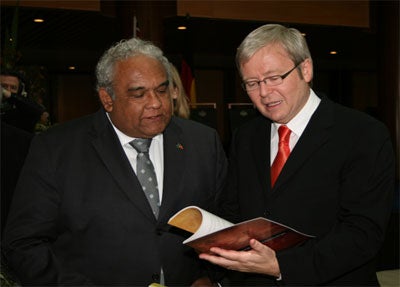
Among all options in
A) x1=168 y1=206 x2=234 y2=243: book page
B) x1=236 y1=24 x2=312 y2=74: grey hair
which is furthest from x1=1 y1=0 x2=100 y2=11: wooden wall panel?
x1=168 y1=206 x2=234 y2=243: book page

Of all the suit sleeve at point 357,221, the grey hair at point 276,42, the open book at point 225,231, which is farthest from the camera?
the grey hair at point 276,42

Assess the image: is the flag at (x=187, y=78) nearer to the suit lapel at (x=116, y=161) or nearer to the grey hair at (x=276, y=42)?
the suit lapel at (x=116, y=161)

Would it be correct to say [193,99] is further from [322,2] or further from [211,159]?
[211,159]

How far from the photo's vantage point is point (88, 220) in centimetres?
187

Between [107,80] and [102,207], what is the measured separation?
1.59 feet

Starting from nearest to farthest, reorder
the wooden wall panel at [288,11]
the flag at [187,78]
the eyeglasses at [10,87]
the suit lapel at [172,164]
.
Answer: the suit lapel at [172,164] → the eyeglasses at [10,87] → the flag at [187,78] → the wooden wall panel at [288,11]

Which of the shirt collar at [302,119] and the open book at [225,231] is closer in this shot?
the open book at [225,231]

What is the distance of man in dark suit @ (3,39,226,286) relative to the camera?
1.84 metres

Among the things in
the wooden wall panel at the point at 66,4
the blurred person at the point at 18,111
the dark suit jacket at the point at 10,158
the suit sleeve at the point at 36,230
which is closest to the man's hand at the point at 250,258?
the suit sleeve at the point at 36,230

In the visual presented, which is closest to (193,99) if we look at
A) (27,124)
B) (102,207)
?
(27,124)

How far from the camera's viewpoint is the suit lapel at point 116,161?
74.7 inches

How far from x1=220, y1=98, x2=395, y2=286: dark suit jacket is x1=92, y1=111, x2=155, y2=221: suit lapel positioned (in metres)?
0.39

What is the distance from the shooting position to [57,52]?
44.8 feet

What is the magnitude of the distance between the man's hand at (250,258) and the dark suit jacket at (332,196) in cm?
4
